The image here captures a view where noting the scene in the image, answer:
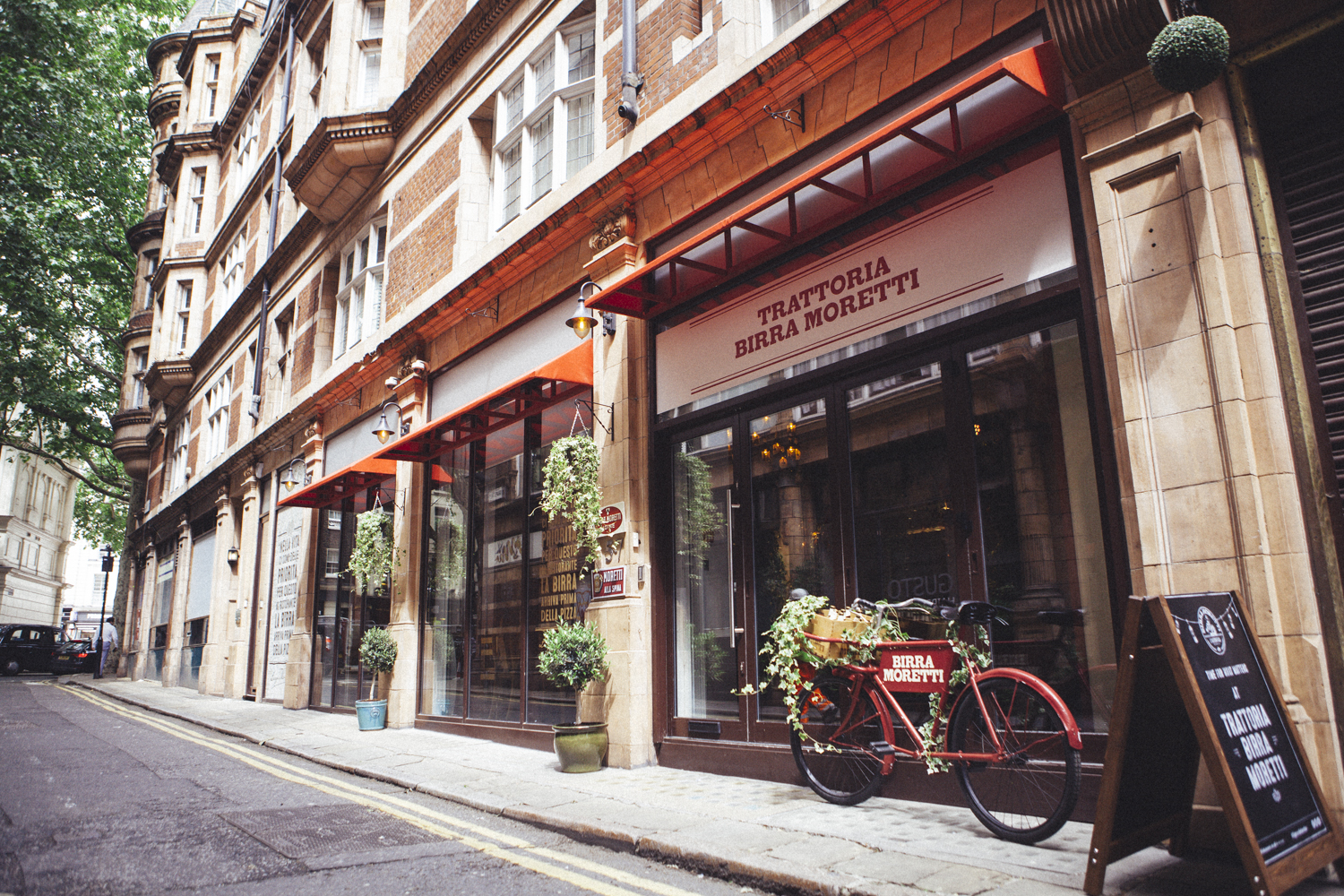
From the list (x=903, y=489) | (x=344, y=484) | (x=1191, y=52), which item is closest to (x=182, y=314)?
(x=344, y=484)

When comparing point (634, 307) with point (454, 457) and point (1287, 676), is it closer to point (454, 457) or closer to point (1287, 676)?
point (454, 457)

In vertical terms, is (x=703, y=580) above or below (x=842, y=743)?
above

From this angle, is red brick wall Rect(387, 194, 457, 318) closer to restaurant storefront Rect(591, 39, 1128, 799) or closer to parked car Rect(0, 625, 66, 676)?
restaurant storefront Rect(591, 39, 1128, 799)

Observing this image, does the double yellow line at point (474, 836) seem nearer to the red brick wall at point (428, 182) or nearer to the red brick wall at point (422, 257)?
the red brick wall at point (422, 257)

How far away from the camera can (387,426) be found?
42.8 ft

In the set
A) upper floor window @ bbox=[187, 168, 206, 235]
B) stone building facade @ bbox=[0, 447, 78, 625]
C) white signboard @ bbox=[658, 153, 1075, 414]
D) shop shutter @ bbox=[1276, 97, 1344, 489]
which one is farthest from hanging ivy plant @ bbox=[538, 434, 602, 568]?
stone building facade @ bbox=[0, 447, 78, 625]

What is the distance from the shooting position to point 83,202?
3014 centimetres

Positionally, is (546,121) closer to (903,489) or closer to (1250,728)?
(903,489)

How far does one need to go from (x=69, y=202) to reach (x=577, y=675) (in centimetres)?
2779

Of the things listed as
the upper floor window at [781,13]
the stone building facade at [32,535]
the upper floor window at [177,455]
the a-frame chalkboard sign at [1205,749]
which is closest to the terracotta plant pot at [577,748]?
the a-frame chalkboard sign at [1205,749]

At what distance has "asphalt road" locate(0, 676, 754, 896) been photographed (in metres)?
4.41

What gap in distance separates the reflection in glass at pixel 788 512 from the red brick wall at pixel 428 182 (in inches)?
Answer: 319

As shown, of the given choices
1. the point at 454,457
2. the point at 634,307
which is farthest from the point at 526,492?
the point at 634,307

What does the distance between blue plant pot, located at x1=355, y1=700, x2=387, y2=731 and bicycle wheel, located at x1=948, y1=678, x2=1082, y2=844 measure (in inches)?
370
